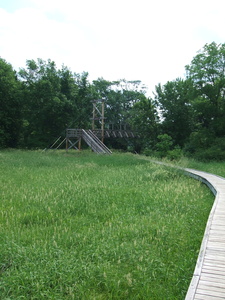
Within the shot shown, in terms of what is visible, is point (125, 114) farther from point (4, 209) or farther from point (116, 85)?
point (4, 209)

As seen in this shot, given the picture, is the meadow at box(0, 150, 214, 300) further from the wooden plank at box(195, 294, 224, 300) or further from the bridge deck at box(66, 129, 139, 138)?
the bridge deck at box(66, 129, 139, 138)

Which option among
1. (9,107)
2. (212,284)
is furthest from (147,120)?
(212,284)

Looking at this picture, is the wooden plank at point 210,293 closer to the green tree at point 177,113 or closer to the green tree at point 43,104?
the green tree at point 177,113

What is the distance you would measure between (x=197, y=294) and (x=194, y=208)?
4240mm

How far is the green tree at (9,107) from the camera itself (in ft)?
111

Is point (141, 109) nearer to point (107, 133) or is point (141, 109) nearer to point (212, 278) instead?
point (107, 133)

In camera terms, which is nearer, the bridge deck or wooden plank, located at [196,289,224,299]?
wooden plank, located at [196,289,224,299]

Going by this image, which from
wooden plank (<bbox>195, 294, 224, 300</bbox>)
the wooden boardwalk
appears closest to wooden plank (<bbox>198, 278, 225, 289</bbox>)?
the wooden boardwalk

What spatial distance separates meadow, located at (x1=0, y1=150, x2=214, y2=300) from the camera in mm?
3779

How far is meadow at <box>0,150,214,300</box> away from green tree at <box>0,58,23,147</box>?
27.8m

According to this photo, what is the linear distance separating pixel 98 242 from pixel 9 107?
110ft

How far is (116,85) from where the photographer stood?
166 feet

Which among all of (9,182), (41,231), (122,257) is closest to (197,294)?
(122,257)

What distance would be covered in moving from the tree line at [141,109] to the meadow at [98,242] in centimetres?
1651
